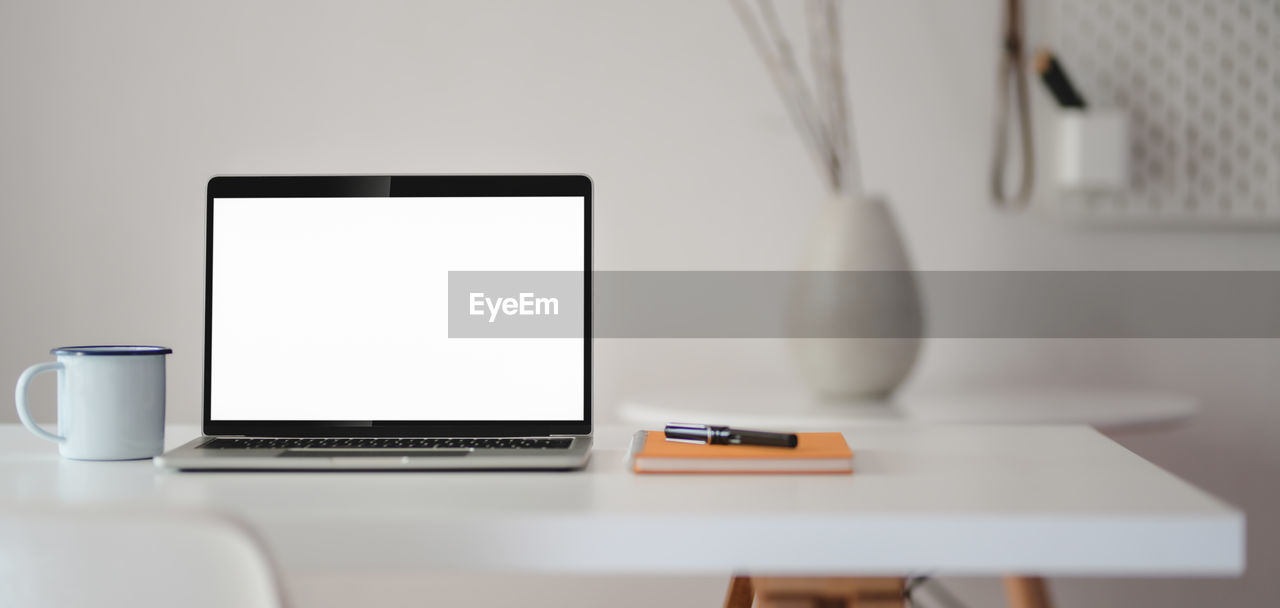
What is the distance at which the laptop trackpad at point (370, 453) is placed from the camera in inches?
27.7

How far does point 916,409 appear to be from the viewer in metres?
1.23

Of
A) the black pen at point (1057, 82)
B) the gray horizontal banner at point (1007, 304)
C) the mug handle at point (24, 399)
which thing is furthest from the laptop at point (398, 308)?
the black pen at point (1057, 82)

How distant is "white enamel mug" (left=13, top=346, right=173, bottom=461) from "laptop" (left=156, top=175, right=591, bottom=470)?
63 millimetres

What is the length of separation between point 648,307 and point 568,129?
330 millimetres

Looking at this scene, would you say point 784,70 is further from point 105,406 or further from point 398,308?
point 105,406

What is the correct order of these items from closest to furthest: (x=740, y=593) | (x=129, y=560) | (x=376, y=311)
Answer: (x=129, y=560) → (x=376, y=311) → (x=740, y=593)

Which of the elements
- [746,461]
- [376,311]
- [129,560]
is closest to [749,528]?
[746,461]

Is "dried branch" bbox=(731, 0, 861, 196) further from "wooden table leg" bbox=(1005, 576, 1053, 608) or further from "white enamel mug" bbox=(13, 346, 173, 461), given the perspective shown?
"white enamel mug" bbox=(13, 346, 173, 461)

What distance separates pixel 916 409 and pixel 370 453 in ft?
2.43

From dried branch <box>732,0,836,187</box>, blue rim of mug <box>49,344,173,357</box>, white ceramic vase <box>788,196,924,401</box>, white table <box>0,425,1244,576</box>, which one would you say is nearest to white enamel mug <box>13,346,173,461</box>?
blue rim of mug <box>49,344,173,357</box>

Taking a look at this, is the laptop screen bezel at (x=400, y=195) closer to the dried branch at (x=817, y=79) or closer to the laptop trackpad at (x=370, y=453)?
the laptop trackpad at (x=370, y=453)

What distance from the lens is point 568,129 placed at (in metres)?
1.70

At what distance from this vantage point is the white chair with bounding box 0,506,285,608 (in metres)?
0.39

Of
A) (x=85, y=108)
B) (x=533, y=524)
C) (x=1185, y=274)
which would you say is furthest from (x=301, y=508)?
(x=1185, y=274)
